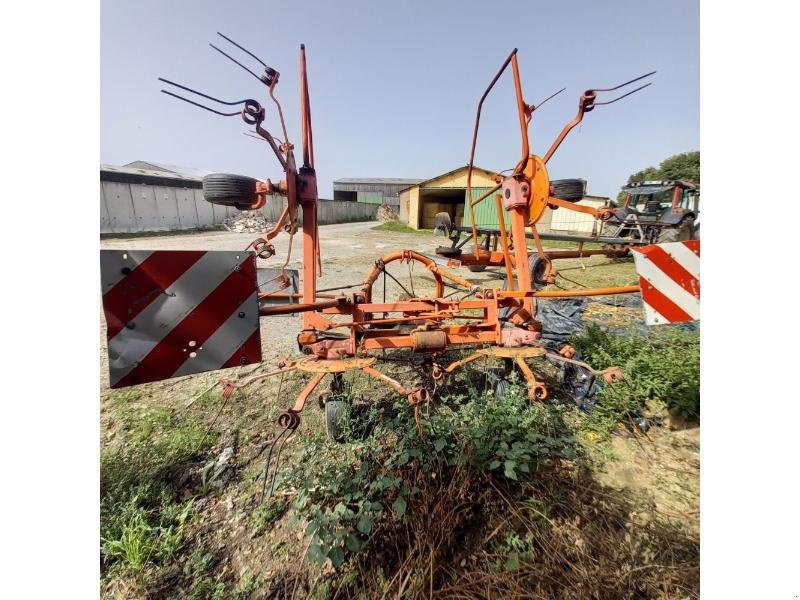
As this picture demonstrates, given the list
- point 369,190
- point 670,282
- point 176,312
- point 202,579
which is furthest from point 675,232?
point 369,190

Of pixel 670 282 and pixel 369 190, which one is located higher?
pixel 369 190

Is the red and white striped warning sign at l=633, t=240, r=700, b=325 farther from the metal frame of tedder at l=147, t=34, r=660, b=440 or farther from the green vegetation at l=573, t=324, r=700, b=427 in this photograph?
the green vegetation at l=573, t=324, r=700, b=427

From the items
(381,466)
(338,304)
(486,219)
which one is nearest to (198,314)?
(338,304)

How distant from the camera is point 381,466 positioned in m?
1.80

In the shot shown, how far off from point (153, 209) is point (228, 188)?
20369mm

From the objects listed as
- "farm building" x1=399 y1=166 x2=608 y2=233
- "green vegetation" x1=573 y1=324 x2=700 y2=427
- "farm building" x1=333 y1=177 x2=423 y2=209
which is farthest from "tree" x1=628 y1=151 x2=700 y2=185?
"green vegetation" x1=573 y1=324 x2=700 y2=427

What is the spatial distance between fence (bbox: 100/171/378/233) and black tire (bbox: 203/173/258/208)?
12255 mm

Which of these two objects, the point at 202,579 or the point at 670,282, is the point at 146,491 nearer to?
the point at 202,579

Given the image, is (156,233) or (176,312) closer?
(176,312)

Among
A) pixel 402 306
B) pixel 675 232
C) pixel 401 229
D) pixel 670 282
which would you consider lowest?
pixel 402 306

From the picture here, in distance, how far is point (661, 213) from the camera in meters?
11.1

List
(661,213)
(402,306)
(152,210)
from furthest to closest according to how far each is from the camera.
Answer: (152,210)
(661,213)
(402,306)

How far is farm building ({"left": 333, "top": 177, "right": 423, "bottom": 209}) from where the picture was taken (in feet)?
132

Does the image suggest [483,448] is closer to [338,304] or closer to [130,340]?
[338,304]
